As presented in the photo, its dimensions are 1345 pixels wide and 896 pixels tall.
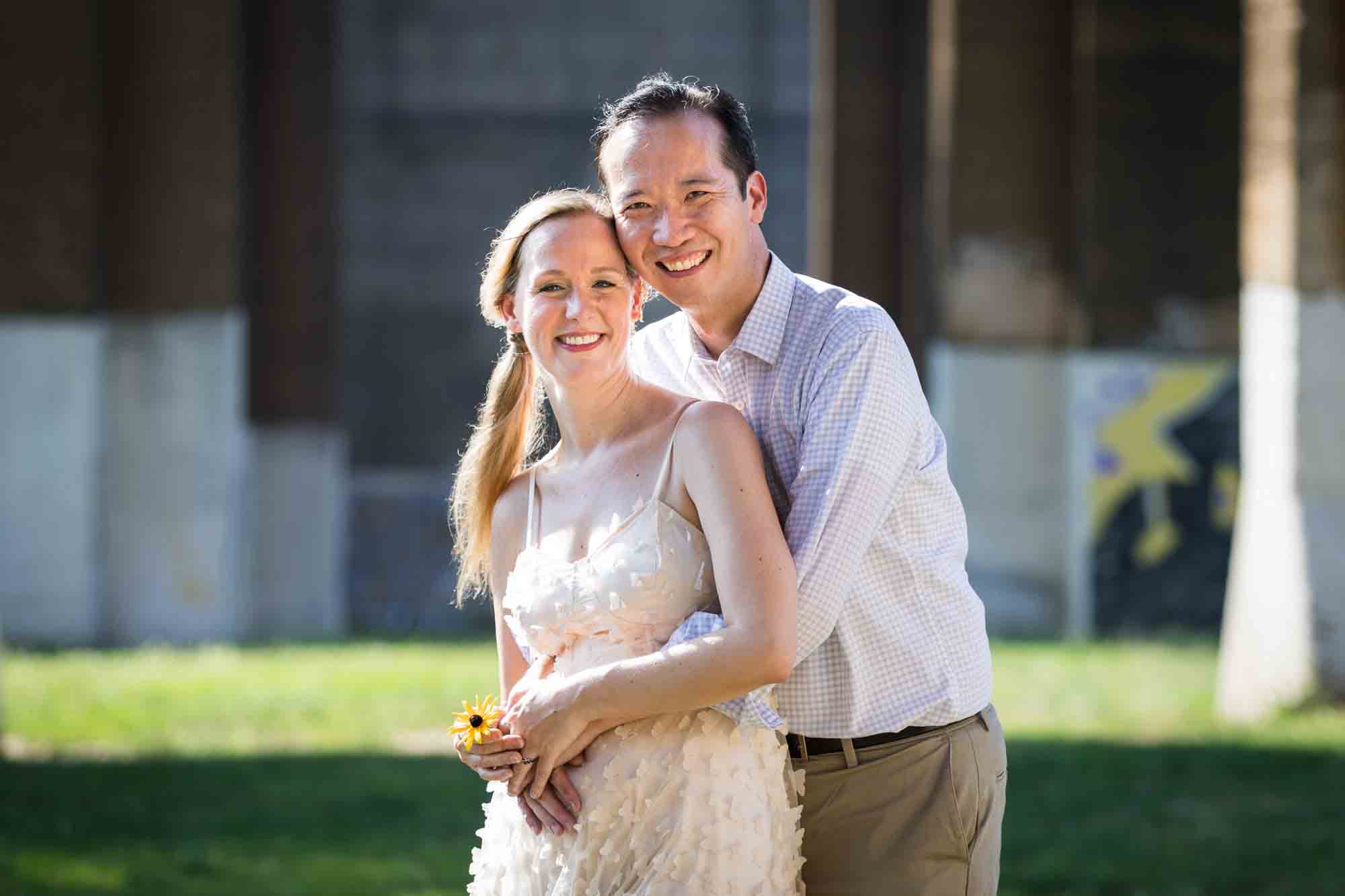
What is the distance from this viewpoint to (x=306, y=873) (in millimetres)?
7891

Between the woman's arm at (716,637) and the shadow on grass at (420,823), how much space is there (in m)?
4.31

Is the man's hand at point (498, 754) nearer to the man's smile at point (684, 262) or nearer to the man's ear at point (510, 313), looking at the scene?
the man's ear at point (510, 313)

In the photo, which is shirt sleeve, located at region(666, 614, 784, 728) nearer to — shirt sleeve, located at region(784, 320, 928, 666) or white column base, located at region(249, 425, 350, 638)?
shirt sleeve, located at region(784, 320, 928, 666)

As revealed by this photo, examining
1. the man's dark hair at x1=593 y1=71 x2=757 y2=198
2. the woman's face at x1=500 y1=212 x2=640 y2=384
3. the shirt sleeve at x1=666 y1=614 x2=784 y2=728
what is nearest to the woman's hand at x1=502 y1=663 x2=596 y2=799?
the shirt sleeve at x1=666 y1=614 x2=784 y2=728

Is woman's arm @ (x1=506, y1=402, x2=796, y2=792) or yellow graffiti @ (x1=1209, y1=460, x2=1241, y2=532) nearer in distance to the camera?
woman's arm @ (x1=506, y1=402, x2=796, y2=792)

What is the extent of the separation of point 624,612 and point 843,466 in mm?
522

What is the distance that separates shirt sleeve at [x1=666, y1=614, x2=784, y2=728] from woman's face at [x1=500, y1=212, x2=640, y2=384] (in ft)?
1.87

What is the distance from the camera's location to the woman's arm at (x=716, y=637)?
3473 mm

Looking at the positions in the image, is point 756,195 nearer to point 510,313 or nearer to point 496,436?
point 510,313

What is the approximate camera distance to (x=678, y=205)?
386 centimetres

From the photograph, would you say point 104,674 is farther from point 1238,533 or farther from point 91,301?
point 1238,533

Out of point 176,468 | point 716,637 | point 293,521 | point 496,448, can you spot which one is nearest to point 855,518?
point 716,637

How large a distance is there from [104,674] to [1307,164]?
9.47 metres

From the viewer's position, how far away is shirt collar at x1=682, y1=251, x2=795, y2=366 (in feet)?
12.9
